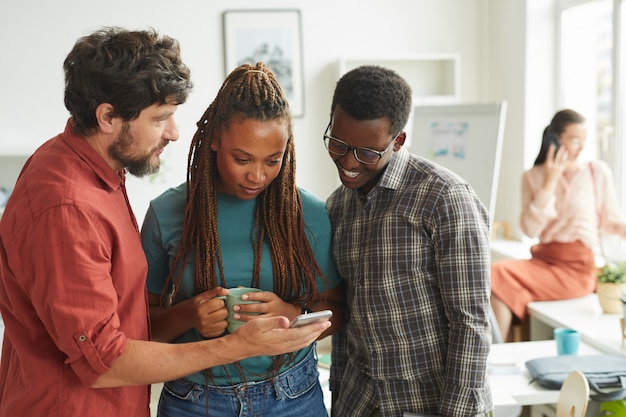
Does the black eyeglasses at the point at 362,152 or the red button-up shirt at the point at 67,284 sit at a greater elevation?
the black eyeglasses at the point at 362,152

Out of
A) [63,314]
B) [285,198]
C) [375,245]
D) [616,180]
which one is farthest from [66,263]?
[616,180]

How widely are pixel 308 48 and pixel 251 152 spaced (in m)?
3.60

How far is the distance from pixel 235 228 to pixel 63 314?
1.59 ft

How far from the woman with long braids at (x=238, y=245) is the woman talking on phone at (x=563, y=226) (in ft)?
8.13

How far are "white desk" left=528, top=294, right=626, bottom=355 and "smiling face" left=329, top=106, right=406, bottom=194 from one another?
1.86 m

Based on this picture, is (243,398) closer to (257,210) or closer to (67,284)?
(257,210)

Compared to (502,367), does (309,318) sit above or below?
above

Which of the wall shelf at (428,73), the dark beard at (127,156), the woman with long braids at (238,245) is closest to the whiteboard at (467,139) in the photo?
the wall shelf at (428,73)

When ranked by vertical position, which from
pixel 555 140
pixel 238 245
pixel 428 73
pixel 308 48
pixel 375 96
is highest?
pixel 308 48

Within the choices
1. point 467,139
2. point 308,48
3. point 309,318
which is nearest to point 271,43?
point 308,48

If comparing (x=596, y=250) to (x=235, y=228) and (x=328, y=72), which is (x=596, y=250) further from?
(x=235, y=228)

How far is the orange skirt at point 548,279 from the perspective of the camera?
3.93m

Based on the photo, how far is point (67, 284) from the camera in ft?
4.10

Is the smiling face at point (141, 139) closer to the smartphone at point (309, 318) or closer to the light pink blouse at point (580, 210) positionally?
the smartphone at point (309, 318)
